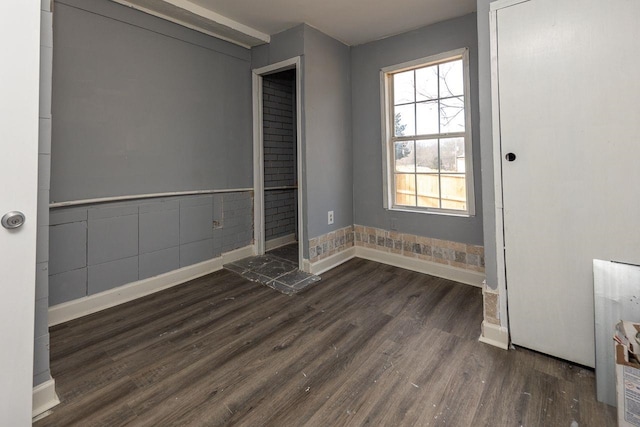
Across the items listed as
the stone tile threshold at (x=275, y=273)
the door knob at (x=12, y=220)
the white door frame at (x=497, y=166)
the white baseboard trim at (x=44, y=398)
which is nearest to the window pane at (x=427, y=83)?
the white door frame at (x=497, y=166)

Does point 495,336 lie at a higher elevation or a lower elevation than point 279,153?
lower

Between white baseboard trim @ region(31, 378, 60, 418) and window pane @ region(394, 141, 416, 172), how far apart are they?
321 centimetres

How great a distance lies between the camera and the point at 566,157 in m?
1.61

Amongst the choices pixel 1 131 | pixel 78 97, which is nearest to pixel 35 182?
pixel 1 131

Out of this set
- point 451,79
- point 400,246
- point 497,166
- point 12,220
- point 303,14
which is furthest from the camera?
point 400,246

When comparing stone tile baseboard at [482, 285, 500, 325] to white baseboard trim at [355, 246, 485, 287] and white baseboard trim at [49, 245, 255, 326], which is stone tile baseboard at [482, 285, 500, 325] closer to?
white baseboard trim at [355, 246, 485, 287]

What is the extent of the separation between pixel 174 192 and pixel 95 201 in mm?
642

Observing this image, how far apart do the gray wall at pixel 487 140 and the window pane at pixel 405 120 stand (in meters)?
1.35

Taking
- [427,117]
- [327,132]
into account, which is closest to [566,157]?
[427,117]

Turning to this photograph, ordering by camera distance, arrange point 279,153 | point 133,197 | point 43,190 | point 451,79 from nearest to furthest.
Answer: point 43,190
point 133,197
point 451,79
point 279,153

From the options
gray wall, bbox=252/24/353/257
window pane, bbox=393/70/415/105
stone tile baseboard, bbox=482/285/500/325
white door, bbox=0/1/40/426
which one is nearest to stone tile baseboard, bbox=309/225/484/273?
gray wall, bbox=252/24/353/257

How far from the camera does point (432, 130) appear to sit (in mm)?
3076

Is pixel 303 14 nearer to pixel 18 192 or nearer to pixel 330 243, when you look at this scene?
pixel 330 243

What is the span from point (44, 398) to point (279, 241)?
2956 millimetres
